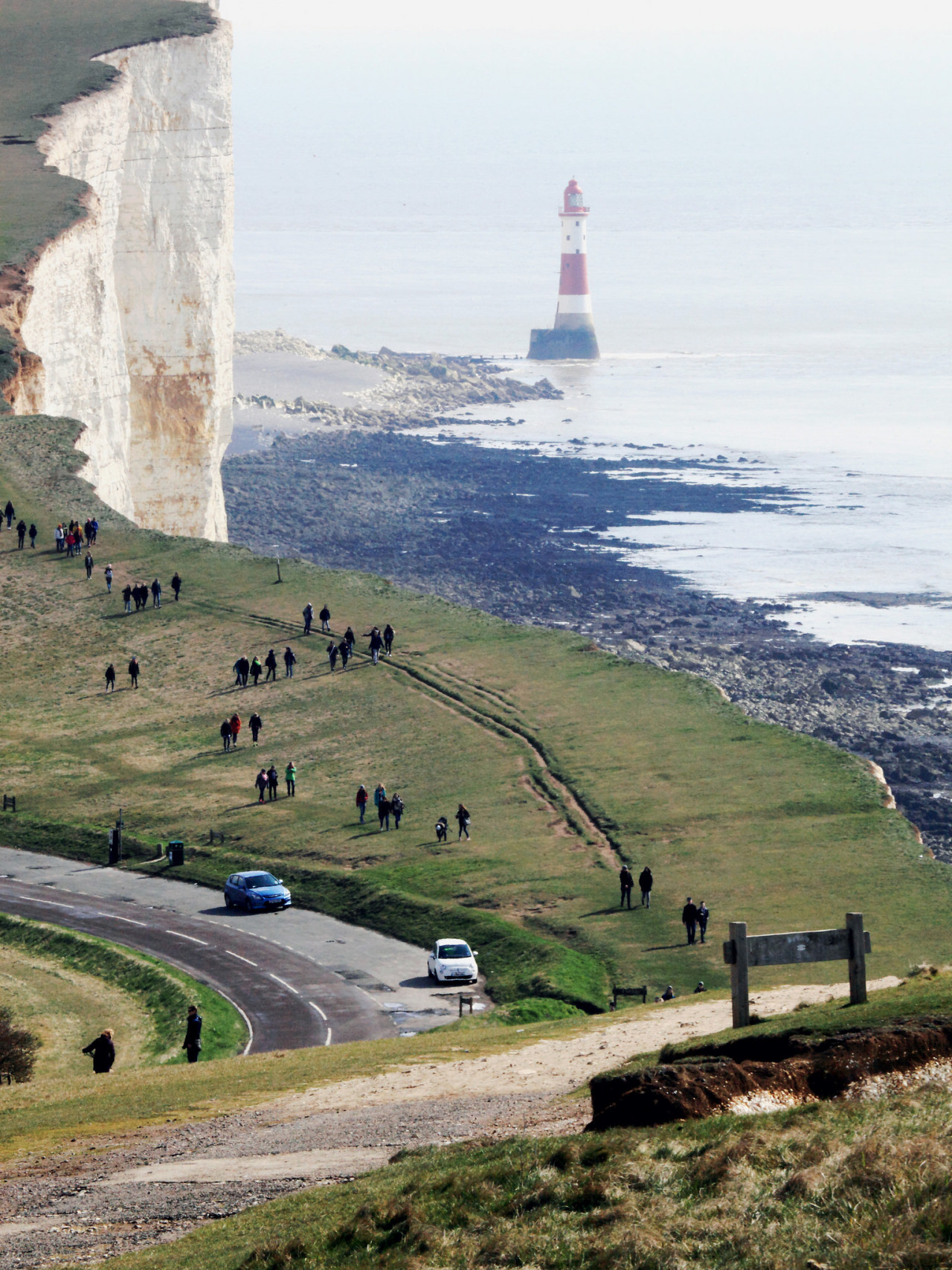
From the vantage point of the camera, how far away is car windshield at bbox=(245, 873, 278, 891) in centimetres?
4788

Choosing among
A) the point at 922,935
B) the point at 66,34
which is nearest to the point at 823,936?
the point at 922,935

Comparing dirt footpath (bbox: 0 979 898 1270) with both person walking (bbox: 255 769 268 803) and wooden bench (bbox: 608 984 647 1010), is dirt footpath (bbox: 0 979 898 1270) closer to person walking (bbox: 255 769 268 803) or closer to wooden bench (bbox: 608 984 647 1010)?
wooden bench (bbox: 608 984 647 1010)

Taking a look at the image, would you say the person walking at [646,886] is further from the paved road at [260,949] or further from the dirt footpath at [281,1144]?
the dirt footpath at [281,1144]

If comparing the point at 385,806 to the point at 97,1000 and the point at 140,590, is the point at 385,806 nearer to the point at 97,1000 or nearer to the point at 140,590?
the point at 97,1000

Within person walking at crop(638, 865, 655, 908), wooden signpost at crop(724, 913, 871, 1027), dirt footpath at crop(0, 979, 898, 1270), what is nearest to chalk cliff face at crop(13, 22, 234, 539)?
person walking at crop(638, 865, 655, 908)

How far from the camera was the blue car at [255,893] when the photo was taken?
4762 centimetres

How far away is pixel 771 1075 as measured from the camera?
1770 cm

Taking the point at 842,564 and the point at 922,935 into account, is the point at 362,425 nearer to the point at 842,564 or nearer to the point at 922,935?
the point at 842,564

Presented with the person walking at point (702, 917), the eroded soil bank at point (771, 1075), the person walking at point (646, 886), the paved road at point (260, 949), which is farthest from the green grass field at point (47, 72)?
the eroded soil bank at point (771, 1075)

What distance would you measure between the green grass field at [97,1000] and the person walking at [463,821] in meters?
12.2

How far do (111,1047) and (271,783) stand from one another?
935 inches

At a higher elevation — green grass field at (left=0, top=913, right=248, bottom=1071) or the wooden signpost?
the wooden signpost

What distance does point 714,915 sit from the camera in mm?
44438

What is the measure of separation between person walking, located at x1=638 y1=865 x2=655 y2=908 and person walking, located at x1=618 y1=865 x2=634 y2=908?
322 mm
